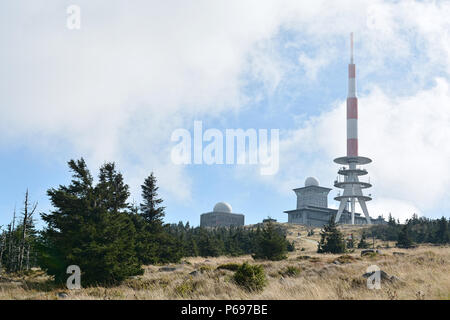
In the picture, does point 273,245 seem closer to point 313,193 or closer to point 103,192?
point 103,192

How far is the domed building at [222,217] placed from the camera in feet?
467

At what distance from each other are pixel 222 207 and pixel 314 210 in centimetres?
3123

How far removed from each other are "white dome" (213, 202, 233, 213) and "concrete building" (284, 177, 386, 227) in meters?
23.0

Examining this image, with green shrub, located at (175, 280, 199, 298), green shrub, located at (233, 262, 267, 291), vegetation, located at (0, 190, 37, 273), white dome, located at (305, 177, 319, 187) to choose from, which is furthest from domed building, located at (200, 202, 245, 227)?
green shrub, located at (233, 262, 267, 291)

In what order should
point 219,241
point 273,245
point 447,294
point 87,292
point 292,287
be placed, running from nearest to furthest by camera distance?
point 447,294, point 292,287, point 87,292, point 273,245, point 219,241

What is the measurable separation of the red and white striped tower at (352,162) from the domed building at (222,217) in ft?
112

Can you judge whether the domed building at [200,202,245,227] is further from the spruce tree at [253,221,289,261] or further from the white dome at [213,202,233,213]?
the spruce tree at [253,221,289,261]

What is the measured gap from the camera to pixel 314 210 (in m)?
144

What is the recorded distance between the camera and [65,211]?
75.7ft

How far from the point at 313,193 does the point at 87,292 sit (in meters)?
136

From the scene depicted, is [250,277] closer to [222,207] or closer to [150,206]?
[150,206]

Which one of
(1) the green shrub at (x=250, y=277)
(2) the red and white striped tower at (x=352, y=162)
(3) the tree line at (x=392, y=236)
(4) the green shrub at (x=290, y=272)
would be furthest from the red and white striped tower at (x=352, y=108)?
(1) the green shrub at (x=250, y=277)

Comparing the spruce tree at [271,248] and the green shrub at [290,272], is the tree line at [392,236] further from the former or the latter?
the green shrub at [290,272]
